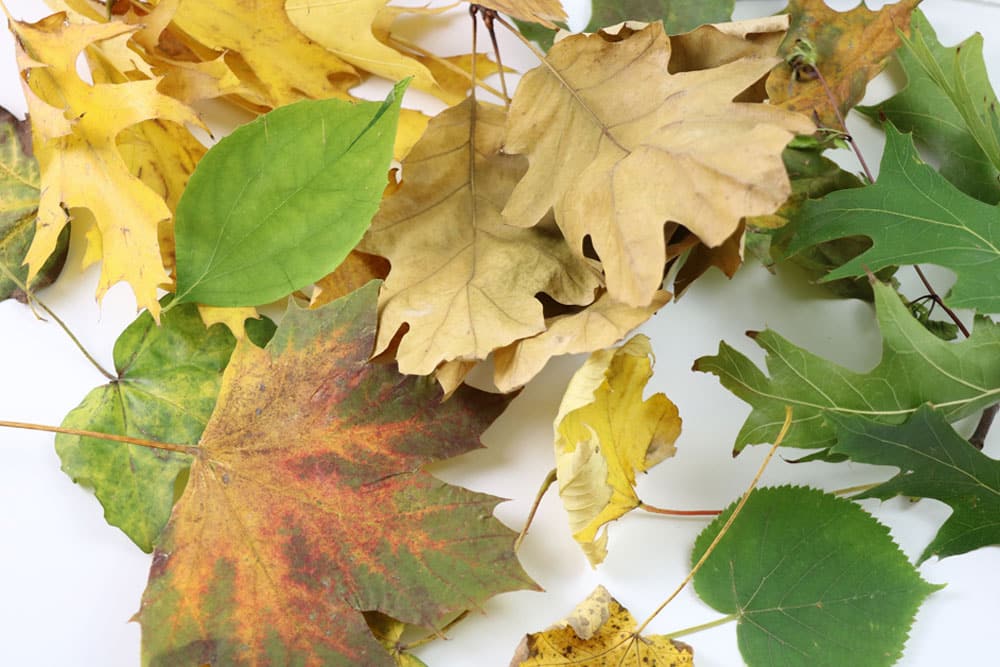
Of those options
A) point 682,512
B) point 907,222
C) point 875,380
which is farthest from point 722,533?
point 907,222

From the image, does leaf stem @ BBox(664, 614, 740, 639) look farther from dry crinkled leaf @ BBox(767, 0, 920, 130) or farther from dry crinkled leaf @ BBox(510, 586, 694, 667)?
dry crinkled leaf @ BBox(767, 0, 920, 130)

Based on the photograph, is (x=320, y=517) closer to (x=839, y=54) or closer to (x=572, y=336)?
(x=572, y=336)

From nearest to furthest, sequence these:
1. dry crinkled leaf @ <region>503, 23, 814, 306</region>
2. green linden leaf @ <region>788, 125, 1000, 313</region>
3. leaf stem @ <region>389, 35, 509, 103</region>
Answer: dry crinkled leaf @ <region>503, 23, 814, 306</region>
green linden leaf @ <region>788, 125, 1000, 313</region>
leaf stem @ <region>389, 35, 509, 103</region>

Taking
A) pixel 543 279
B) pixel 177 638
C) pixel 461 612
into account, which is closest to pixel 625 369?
pixel 543 279

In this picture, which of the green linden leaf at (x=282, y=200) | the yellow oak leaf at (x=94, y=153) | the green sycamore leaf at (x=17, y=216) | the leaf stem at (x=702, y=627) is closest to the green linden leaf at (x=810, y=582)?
the leaf stem at (x=702, y=627)

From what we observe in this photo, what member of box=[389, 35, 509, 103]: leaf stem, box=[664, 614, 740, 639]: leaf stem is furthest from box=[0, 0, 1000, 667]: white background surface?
box=[389, 35, 509, 103]: leaf stem

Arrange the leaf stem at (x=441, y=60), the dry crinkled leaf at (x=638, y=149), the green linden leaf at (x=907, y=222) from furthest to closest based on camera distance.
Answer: the leaf stem at (x=441, y=60) < the green linden leaf at (x=907, y=222) < the dry crinkled leaf at (x=638, y=149)

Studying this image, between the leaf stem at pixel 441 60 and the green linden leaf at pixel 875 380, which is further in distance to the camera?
the leaf stem at pixel 441 60

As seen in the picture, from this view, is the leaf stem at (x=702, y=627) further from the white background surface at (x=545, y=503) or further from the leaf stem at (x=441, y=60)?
the leaf stem at (x=441, y=60)
